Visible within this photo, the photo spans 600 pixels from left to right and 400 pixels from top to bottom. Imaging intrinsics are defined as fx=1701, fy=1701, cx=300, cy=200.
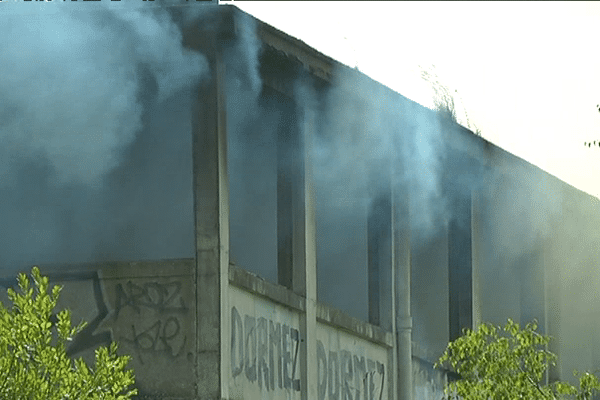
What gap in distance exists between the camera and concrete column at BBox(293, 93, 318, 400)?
60.2 ft

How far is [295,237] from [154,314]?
9.40 feet

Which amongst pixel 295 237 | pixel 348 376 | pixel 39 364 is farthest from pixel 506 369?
pixel 39 364

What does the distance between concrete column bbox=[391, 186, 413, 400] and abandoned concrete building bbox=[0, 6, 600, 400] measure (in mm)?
25

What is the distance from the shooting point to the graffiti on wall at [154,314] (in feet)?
53.2

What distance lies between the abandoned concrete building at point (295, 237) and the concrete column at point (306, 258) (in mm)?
24

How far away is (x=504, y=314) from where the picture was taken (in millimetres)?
27078

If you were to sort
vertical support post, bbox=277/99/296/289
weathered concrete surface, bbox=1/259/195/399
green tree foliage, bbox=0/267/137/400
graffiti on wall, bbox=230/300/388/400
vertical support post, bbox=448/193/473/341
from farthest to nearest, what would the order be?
vertical support post, bbox=448/193/473/341 < vertical support post, bbox=277/99/296/289 < graffiti on wall, bbox=230/300/388/400 < weathered concrete surface, bbox=1/259/195/399 < green tree foliage, bbox=0/267/137/400

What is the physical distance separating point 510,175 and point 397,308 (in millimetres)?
4094

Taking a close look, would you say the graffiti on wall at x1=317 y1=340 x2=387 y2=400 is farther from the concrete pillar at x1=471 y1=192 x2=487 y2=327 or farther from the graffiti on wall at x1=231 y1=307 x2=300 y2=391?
the concrete pillar at x1=471 y1=192 x2=487 y2=327

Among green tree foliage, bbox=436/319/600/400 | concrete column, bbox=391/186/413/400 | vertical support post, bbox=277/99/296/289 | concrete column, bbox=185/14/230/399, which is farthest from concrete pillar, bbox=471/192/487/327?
concrete column, bbox=185/14/230/399

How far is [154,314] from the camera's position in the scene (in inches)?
640

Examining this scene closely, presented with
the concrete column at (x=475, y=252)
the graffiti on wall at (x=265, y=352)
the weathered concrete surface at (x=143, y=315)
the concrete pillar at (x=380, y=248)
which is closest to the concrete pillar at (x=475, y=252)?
the concrete column at (x=475, y=252)

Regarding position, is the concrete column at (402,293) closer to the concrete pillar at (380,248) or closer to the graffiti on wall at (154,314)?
the concrete pillar at (380,248)

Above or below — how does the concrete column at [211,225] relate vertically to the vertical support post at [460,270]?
below
